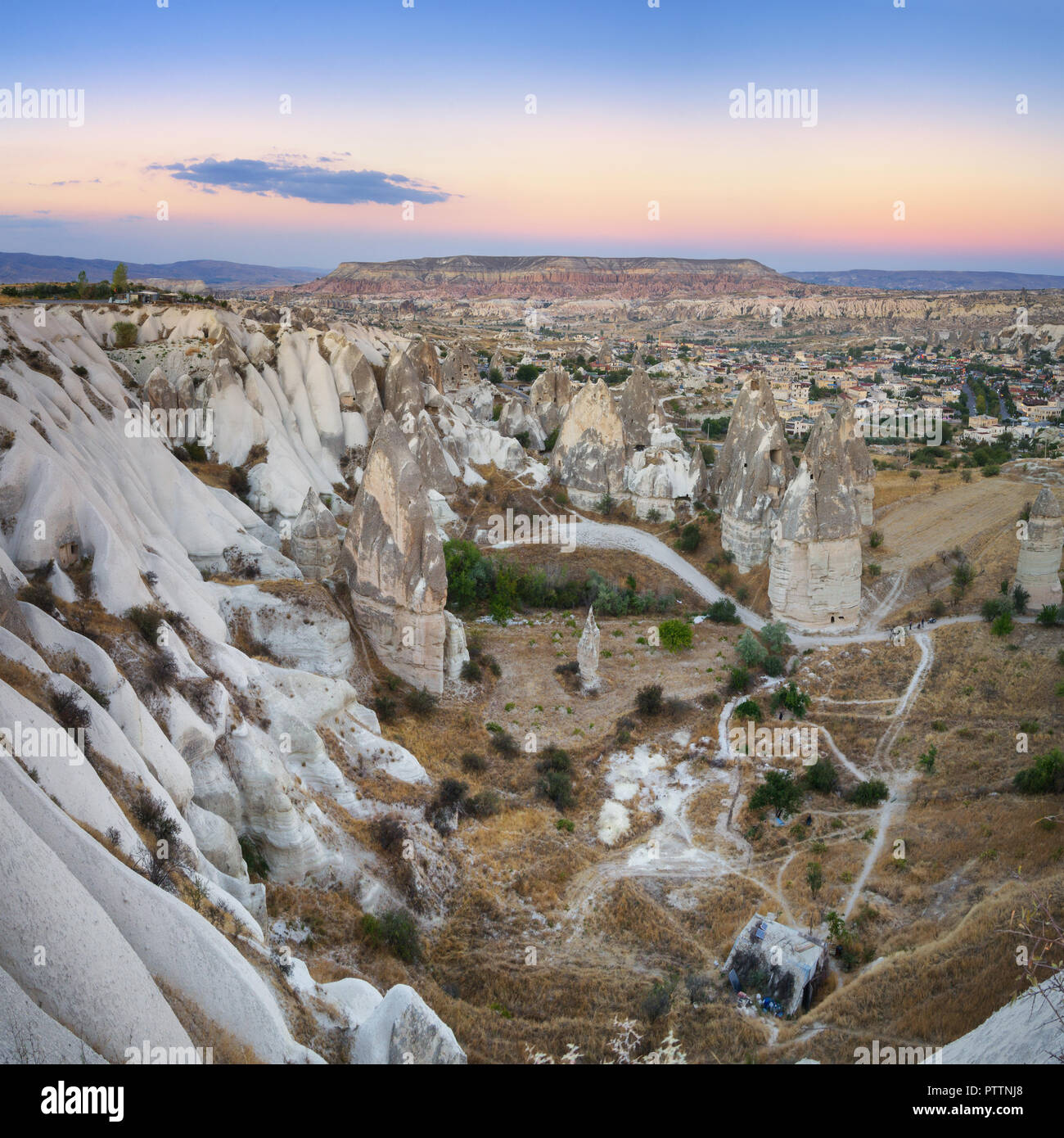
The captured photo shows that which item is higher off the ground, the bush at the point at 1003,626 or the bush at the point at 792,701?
the bush at the point at 1003,626

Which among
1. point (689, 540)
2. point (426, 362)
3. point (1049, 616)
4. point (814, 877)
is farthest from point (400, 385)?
point (814, 877)

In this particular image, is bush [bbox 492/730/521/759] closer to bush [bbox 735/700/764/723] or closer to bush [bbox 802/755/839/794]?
bush [bbox 735/700/764/723]

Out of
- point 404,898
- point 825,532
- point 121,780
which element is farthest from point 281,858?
point 825,532

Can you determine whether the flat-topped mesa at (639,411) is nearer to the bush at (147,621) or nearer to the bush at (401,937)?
the bush at (147,621)

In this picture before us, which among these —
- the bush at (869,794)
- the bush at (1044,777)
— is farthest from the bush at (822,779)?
the bush at (1044,777)

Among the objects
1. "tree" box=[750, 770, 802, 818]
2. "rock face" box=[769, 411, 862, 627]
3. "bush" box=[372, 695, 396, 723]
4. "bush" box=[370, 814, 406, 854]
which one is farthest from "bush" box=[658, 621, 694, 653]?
"bush" box=[370, 814, 406, 854]

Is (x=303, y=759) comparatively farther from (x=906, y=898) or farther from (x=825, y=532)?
(x=825, y=532)
